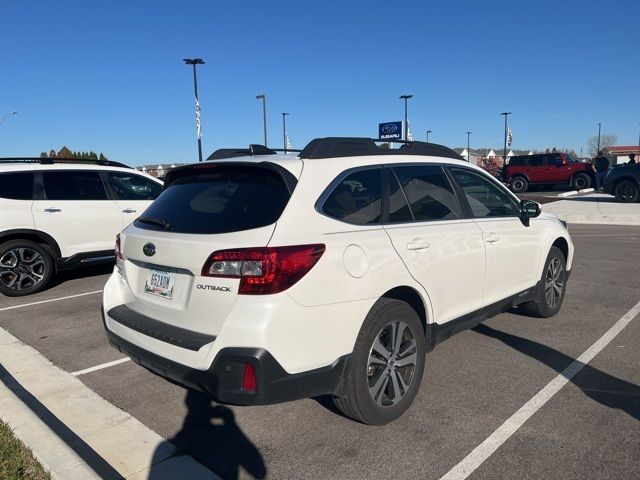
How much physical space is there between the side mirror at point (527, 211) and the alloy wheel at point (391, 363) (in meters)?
2.08

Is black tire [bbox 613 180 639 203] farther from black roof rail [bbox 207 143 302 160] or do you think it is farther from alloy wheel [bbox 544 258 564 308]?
black roof rail [bbox 207 143 302 160]

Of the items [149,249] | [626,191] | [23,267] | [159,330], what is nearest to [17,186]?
[23,267]

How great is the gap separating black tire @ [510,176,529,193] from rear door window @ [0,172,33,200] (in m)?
23.8

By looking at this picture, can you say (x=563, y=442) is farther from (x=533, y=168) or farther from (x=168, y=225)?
(x=533, y=168)

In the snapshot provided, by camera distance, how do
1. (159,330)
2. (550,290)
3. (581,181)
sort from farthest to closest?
(581,181), (550,290), (159,330)

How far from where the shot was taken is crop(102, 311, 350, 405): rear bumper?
2633 mm

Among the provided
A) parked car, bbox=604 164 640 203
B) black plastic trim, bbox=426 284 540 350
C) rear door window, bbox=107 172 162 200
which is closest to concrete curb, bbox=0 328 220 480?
black plastic trim, bbox=426 284 540 350

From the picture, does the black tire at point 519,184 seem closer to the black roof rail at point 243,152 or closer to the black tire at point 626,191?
the black tire at point 626,191

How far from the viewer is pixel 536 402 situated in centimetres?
356

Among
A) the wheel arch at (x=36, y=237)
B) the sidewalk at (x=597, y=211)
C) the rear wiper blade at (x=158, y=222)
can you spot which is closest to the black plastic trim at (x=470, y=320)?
the rear wiper blade at (x=158, y=222)

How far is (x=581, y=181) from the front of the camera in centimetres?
2569

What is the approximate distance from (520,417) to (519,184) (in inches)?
986

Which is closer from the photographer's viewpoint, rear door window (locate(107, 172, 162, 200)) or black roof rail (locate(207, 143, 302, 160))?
black roof rail (locate(207, 143, 302, 160))

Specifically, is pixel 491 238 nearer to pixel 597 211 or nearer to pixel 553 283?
pixel 553 283
